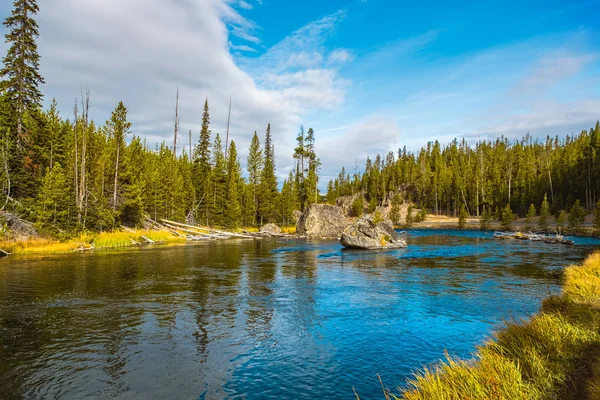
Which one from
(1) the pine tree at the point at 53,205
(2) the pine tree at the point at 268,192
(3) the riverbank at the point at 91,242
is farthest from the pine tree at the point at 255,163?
(1) the pine tree at the point at 53,205

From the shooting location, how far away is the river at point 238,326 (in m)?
8.38

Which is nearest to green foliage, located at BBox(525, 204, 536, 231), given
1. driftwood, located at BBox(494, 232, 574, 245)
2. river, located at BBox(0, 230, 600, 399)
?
driftwood, located at BBox(494, 232, 574, 245)

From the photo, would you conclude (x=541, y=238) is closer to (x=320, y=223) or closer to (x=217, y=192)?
(x=320, y=223)

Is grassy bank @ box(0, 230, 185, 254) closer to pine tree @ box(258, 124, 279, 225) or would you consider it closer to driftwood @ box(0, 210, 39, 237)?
driftwood @ box(0, 210, 39, 237)

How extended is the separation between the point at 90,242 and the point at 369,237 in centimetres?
3174

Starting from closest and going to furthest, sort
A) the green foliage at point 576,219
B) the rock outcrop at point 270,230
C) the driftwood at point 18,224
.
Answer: the driftwood at point 18,224, the green foliage at point 576,219, the rock outcrop at point 270,230

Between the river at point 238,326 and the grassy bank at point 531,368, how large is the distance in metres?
2.05

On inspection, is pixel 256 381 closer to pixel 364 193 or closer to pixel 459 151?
pixel 364 193

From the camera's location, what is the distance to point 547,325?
8766 mm

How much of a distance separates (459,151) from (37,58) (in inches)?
6525

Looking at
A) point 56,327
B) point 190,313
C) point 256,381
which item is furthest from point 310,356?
point 56,327

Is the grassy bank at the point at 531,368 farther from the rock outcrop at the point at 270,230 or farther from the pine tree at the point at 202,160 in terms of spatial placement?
the pine tree at the point at 202,160

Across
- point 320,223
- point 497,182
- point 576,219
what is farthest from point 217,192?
point 497,182

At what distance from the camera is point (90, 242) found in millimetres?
37750
